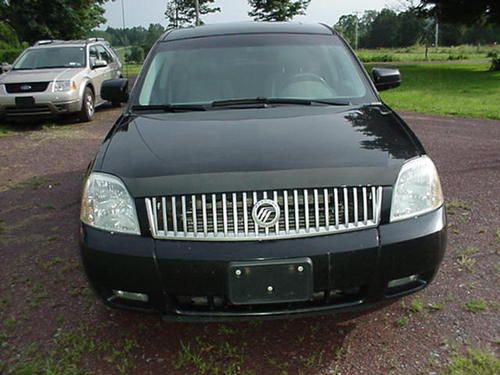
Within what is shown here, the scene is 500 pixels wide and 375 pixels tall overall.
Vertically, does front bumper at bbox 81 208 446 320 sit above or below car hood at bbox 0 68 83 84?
below

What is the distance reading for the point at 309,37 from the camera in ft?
12.6

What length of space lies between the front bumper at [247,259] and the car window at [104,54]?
10.0m

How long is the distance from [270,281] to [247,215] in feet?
0.99

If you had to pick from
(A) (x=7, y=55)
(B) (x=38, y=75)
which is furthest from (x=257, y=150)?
(A) (x=7, y=55)

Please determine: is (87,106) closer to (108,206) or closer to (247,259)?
(108,206)

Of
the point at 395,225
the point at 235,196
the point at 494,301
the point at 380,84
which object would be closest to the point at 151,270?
the point at 235,196

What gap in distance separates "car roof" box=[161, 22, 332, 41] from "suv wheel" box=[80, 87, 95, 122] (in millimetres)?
6276

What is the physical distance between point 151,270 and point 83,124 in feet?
27.9

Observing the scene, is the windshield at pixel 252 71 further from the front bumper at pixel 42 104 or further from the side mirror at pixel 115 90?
the front bumper at pixel 42 104

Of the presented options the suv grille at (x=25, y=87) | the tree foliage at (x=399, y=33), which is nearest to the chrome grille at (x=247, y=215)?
the suv grille at (x=25, y=87)

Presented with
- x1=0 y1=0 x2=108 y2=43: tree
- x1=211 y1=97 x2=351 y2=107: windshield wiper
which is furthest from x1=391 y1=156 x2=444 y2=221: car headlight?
x1=0 y1=0 x2=108 y2=43: tree

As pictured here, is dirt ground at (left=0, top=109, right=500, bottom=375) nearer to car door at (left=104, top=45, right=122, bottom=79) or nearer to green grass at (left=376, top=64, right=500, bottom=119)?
green grass at (left=376, top=64, right=500, bottom=119)

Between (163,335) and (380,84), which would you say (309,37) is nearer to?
(380,84)

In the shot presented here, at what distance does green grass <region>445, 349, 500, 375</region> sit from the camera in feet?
7.59
